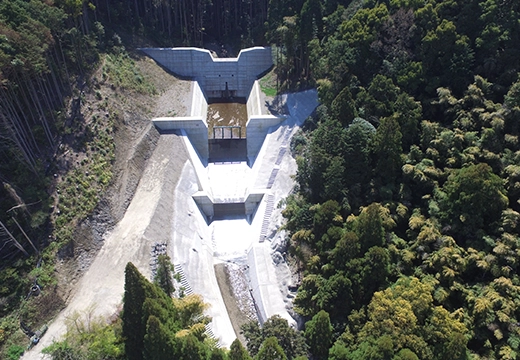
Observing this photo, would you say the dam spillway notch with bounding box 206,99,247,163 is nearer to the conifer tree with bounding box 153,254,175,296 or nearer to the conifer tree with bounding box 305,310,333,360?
the conifer tree with bounding box 153,254,175,296

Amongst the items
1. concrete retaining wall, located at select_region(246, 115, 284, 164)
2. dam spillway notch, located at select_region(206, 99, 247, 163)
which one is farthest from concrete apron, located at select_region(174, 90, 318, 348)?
dam spillway notch, located at select_region(206, 99, 247, 163)

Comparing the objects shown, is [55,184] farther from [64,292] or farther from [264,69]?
[264,69]

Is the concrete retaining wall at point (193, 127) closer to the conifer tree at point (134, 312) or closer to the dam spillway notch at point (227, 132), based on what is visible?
the dam spillway notch at point (227, 132)

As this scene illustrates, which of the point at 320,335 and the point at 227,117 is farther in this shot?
the point at 227,117

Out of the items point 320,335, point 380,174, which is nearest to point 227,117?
point 380,174

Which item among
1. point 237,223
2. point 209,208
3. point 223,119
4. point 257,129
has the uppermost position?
point 257,129

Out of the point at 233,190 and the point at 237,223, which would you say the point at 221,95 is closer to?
the point at 233,190

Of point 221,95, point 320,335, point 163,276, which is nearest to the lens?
point 320,335
